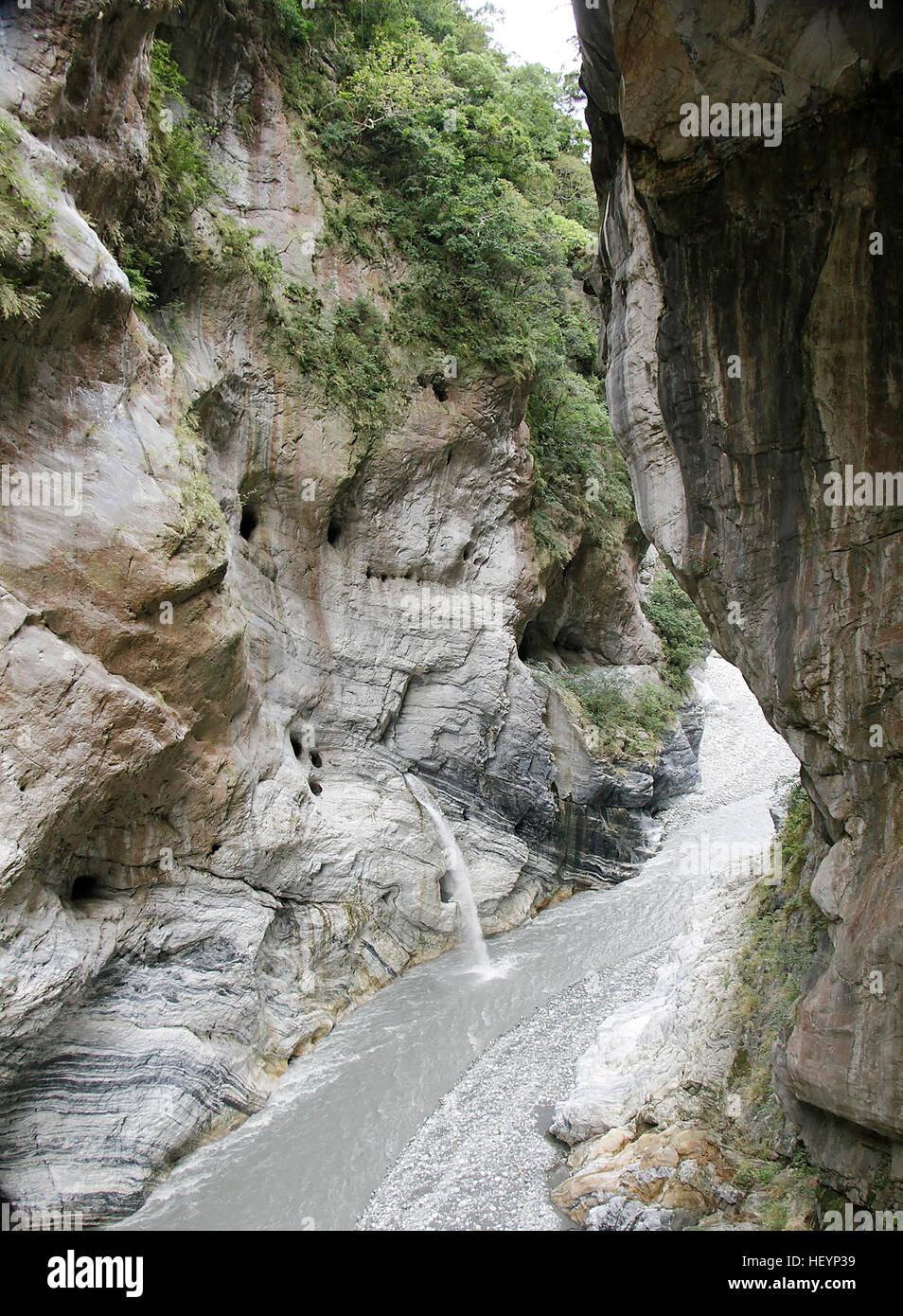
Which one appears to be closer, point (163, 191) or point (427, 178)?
point (163, 191)

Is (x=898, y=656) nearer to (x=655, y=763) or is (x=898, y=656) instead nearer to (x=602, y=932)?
(x=602, y=932)

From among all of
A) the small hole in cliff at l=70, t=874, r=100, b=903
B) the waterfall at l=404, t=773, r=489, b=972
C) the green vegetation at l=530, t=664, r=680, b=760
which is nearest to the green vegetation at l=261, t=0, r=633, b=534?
the green vegetation at l=530, t=664, r=680, b=760

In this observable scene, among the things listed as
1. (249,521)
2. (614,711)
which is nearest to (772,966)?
(614,711)

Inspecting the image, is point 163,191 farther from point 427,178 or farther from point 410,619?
point 410,619

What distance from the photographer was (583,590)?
66.7ft

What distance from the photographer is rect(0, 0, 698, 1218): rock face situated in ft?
25.8

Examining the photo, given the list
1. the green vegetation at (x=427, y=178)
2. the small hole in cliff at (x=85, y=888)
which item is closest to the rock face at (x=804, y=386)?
the small hole in cliff at (x=85, y=888)

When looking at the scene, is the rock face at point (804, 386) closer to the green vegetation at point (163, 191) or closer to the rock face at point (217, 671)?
the rock face at point (217, 671)

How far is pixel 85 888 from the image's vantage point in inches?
367

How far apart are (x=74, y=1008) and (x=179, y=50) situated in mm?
14663

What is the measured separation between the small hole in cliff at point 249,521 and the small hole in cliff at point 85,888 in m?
6.19

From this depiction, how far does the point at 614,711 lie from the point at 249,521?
9.90m

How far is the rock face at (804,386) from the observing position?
5.26 metres

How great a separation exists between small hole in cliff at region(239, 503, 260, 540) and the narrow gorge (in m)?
0.17
